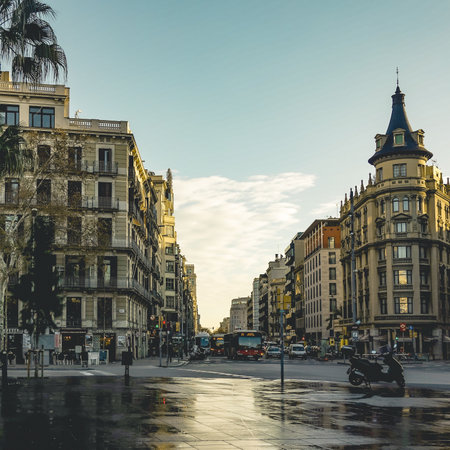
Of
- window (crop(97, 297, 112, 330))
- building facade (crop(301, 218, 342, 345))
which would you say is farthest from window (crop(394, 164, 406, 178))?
window (crop(97, 297, 112, 330))

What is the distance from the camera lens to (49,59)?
704 inches

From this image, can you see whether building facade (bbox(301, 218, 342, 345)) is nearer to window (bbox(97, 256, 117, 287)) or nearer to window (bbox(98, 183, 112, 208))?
window (bbox(97, 256, 117, 287))

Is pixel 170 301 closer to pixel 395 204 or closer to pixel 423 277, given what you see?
pixel 395 204

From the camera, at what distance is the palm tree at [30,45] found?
57.0 ft

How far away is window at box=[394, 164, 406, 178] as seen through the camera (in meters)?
80.7

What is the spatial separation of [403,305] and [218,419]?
6985 cm

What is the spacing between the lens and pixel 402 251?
265 ft

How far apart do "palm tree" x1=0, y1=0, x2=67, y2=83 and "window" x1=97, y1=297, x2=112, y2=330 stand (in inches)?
1618

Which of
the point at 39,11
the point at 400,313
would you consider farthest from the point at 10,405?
the point at 400,313

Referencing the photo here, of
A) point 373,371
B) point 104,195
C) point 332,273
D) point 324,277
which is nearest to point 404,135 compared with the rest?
point 332,273

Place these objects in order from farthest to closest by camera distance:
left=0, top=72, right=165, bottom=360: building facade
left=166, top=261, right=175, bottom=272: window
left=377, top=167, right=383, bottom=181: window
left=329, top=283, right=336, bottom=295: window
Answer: left=329, top=283, right=336, bottom=295: window
left=166, top=261, right=175, bottom=272: window
left=377, top=167, right=383, bottom=181: window
left=0, top=72, right=165, bottom=360: building facade

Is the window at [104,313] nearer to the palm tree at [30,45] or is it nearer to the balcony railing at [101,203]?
the balcony railing at [101,203]

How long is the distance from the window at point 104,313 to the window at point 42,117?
1575cm

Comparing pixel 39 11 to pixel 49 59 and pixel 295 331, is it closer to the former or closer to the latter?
pixel 49 59
